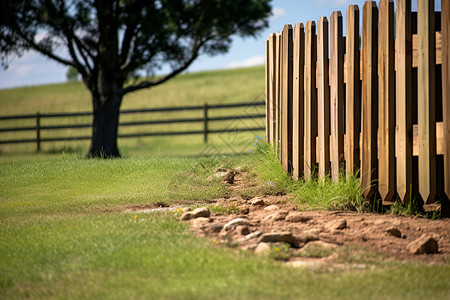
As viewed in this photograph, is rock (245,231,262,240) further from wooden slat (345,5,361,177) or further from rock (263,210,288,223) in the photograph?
wooden slat (345,5,361,177)

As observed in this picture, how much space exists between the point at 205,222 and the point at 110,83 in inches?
382

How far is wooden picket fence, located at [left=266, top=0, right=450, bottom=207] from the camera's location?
499 centimetres

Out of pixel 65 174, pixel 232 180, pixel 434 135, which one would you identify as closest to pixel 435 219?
pixel 434 135

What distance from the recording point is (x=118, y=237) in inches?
177

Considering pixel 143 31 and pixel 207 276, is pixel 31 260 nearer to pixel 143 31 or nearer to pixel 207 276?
pixel 207 276

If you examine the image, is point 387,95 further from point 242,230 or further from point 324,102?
point 242,230

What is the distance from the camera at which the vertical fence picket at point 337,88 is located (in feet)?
18.9

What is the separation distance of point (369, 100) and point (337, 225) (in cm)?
146

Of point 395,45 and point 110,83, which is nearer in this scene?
point 395,45

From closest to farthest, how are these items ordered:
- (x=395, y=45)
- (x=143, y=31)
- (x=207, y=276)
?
(x=207, y=276)
(x=395, y=45)
(x=143, y=31)

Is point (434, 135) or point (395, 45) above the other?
point (395, 45)

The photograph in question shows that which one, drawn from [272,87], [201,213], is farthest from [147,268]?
[272,87]

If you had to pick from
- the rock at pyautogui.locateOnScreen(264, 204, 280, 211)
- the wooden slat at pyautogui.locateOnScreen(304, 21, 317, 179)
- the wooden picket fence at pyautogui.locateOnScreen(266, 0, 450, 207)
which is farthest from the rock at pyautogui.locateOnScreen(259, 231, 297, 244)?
the wooden slat at pyautogui.locateOnScreen(304, 21, 317, 179)

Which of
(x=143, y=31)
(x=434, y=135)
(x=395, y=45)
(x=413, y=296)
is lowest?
(x=413, y=296)
